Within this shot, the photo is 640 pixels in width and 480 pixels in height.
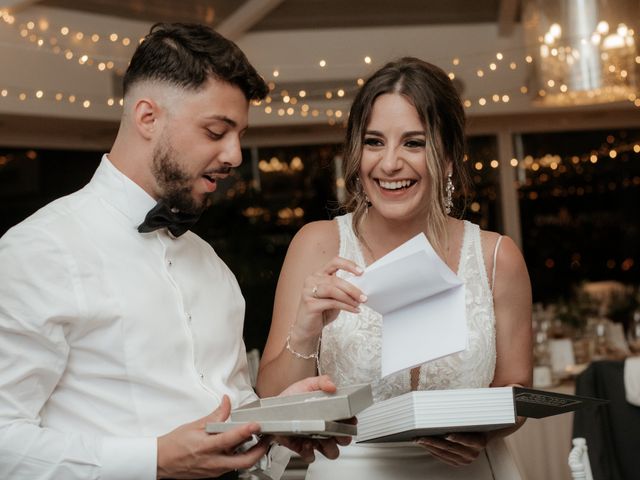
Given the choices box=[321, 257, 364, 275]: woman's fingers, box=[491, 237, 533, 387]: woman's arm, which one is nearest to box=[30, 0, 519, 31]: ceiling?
box=[491, 237, 533, 387]: woman's arm

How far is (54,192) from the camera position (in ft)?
29.0

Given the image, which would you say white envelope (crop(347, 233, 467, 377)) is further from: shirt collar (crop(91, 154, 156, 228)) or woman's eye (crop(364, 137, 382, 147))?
woman's eye (crop(364, 137, 382, 147))

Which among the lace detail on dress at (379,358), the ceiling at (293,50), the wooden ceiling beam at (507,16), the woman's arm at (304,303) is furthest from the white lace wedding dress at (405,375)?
the wooden ceiling beam at (507,16)

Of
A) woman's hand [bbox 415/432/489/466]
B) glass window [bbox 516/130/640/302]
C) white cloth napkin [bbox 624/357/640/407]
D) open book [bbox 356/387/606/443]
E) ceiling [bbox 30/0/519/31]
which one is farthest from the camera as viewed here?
glass window [bbox 516/130/640/302]

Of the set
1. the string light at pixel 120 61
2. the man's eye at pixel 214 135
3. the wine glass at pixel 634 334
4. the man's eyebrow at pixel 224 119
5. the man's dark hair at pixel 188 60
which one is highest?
the string light at pixel 120 61

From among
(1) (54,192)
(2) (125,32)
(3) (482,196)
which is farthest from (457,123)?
(3) (482,196)

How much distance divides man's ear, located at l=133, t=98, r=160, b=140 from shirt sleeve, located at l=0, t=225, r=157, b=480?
0.36 m

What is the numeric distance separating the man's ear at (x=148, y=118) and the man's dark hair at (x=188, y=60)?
67 millimetres

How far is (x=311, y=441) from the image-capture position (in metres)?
1.95

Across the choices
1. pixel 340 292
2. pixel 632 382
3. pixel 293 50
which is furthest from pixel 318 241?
pixel 293 50

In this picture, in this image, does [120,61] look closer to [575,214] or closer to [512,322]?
[575,214]

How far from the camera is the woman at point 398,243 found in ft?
8.52

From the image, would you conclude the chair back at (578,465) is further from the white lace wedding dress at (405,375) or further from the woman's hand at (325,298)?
the woman's hand at (325,298)

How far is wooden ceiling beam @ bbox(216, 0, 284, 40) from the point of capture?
8.20m
